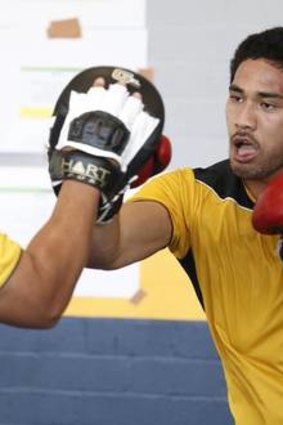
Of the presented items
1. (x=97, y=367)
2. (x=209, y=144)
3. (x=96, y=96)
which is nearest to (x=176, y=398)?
(x=97, y=367)

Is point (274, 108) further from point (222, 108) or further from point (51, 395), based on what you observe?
point (51, 395)

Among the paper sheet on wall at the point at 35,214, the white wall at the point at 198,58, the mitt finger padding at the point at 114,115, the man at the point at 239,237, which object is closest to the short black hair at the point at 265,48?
the man at the point at 239,237

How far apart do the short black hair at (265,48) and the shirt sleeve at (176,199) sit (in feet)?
0.84

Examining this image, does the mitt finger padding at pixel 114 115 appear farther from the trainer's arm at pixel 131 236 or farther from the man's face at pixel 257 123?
the man's face at pixel 257 123

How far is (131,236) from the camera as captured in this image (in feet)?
5.01

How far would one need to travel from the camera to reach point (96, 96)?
1155mm

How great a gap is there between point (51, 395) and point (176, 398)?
15.2 inches

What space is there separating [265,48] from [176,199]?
1.14 feet

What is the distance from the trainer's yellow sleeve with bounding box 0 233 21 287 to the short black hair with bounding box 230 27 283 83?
77 centimetres

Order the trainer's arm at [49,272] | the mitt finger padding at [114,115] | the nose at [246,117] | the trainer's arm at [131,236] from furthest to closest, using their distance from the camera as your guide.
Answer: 1. the nose at [246,117]
2. the trainer's arm at [131,236]
3. the mitt finger padding at [114,115]
4. the trainer's arm at [49,272]

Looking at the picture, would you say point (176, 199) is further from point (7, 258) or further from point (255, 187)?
point (7, 258)

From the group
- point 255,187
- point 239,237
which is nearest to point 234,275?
point 239,237

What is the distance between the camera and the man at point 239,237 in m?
1.54

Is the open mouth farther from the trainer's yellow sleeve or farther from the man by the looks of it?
the trainer's yellow sleeve
